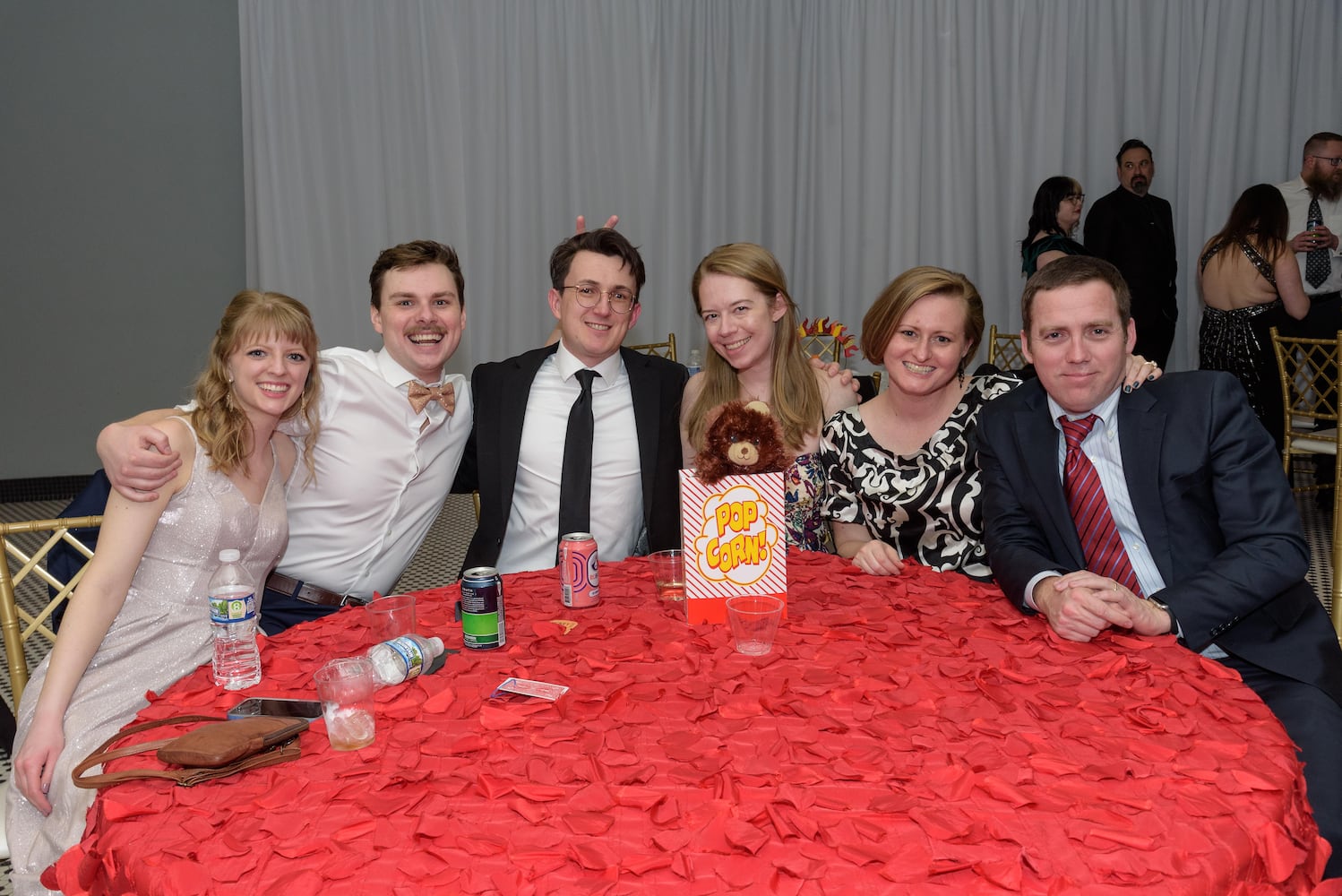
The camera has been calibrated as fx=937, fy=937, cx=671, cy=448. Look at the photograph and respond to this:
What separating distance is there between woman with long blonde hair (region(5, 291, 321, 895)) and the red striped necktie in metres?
1.67

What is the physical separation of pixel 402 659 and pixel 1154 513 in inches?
57.1

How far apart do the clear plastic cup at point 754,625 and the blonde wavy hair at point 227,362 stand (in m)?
1.11

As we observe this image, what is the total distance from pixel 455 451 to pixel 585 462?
1.21 feet

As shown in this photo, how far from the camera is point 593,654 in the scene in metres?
1.50

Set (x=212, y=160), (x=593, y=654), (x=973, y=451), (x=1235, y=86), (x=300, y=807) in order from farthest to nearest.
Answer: (x=1235, y=86) → (x=212, y=160) → (x=973, y=451) → (x=593, y=654) → (x=300, y=807)

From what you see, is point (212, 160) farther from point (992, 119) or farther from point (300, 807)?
point (300, 807)

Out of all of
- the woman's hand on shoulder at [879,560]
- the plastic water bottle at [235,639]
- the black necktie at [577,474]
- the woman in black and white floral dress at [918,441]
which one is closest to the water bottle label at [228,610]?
the plastic water bottle at [235,639]

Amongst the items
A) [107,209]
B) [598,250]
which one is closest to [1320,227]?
[598,250]

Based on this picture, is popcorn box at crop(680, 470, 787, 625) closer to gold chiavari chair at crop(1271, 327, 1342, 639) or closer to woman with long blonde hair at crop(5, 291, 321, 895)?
woman with long blonde hair at crop(5, 291, 321, 895)

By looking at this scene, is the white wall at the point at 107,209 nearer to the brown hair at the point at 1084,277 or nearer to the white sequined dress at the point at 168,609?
the white sequined dress at the point at 168,609

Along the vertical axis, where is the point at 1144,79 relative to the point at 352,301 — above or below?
above

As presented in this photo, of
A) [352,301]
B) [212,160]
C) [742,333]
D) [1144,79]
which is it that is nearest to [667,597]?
[742,333]

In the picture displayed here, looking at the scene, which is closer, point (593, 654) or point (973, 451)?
point (593, 654)

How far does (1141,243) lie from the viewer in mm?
6105
